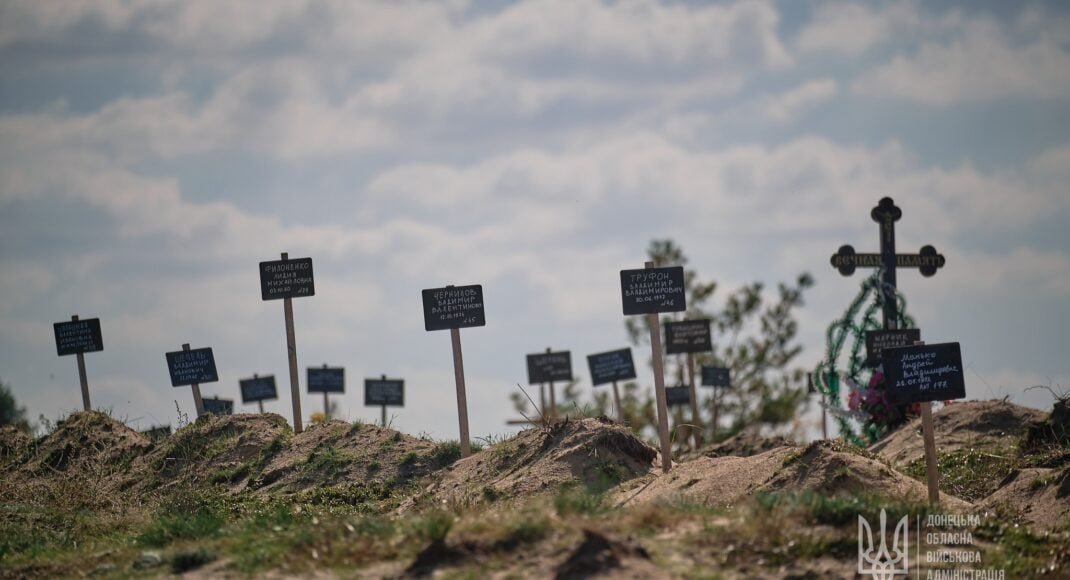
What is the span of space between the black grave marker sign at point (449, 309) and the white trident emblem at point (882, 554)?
29.7 feet

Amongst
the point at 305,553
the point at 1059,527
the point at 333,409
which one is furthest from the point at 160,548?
the point at 333,409

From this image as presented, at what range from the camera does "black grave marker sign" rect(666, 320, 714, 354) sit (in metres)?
25.5

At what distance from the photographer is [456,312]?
61.0ft

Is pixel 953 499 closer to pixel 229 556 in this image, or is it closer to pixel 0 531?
pixel 229 556

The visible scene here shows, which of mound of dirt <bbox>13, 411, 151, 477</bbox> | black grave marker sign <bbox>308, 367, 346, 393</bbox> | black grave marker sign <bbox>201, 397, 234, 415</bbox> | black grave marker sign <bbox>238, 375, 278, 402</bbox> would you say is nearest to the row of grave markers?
mound of dirt <bbox>13, 411, 151, 477</bbox>

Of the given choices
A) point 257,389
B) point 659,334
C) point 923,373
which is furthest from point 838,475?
point 257,389

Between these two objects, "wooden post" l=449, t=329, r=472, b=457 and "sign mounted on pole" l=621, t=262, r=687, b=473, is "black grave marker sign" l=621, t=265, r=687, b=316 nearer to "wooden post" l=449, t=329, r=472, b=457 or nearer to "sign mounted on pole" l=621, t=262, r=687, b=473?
"sign mounted on pole" l=621, t=262, r=687, b=473

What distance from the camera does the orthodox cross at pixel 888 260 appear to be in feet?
80.2

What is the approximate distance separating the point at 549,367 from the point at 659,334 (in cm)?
1101

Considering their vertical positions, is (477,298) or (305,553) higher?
(477,298)

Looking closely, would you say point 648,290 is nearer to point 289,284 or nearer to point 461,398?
point 461,398

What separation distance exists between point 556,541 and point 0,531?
809 centimetres

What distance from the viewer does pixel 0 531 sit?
14.4 meters

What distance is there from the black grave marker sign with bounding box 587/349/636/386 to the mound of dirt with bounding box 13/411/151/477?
1008 cm
